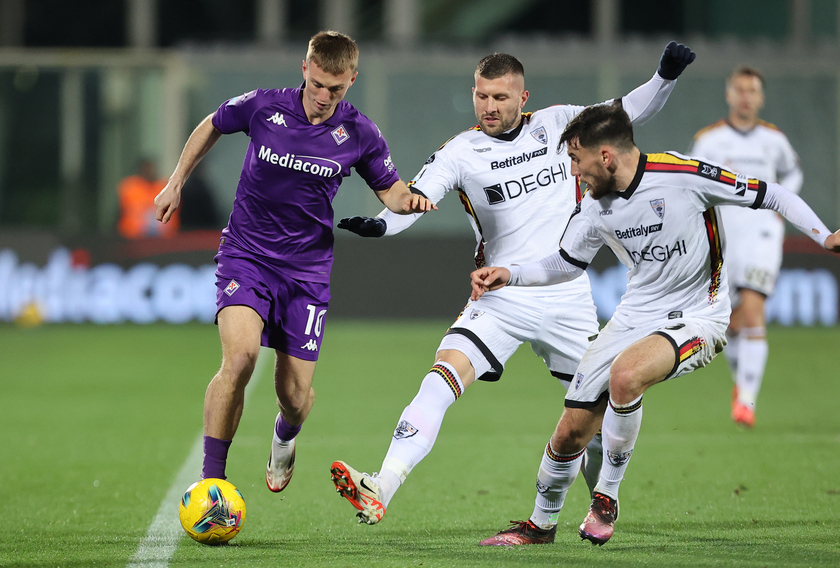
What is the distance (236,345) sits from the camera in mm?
5086

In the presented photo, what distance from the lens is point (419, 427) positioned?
4.89m

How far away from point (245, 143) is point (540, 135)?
13158 millimetres

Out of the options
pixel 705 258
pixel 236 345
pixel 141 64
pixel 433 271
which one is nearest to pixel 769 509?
pixel 705 258

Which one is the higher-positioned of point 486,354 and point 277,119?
point 277,119

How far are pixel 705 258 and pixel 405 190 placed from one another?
1.43 meters

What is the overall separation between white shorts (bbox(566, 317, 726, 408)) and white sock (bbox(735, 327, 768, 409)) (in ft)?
11.5

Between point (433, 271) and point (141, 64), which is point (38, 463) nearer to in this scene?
point (433, 271)

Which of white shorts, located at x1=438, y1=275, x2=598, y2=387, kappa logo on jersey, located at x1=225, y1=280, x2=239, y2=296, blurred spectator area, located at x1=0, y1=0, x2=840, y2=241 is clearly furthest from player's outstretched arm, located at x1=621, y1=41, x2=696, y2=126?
blurred spectator area, located at x1=0, y1=0, x2=840, y2=241

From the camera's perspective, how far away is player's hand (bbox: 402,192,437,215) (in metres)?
5.25

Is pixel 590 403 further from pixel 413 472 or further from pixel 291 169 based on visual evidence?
pixel 413 472

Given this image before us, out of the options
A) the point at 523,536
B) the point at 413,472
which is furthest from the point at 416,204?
the point at 413,472

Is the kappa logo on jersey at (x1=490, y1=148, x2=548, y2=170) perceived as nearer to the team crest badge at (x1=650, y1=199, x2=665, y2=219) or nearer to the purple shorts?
the team crest badge at (x1=650, y1=199, x2=665, y2=219)

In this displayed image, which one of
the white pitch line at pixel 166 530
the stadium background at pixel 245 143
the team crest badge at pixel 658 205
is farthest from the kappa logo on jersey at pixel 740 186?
the stadium background at pixel 245 143

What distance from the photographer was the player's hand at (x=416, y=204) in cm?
525
